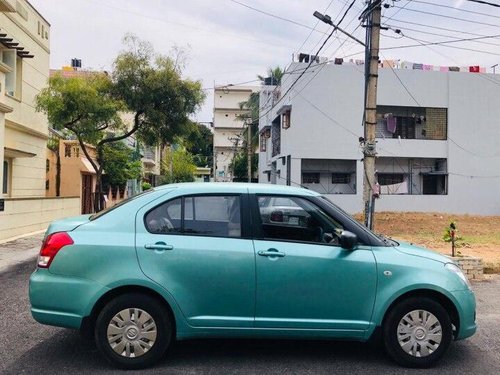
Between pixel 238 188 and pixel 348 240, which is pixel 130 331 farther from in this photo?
pixel 348 240

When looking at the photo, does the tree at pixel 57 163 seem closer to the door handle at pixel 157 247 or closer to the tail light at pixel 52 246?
the tail light at pixel 52 246

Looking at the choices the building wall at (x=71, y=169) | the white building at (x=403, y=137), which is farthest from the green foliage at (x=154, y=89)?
the white building at (x=403, y=137)

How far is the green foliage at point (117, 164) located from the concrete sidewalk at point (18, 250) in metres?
15.6

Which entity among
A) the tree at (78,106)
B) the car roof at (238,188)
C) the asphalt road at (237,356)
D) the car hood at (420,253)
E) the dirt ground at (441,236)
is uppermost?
the tree at (78,106)

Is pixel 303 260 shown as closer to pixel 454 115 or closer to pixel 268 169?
pixel 454 115

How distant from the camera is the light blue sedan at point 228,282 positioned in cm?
443

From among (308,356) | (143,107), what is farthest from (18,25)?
(308,356)

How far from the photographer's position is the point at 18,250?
12359 millimetres

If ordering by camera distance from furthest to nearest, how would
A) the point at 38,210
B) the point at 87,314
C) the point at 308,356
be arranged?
the point at 38,210 → the point at 308,356 → the point at 87,314

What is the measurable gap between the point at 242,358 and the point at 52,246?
203 centimetres

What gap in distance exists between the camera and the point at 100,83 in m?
19.2

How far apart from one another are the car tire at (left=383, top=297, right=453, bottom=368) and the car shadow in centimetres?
12

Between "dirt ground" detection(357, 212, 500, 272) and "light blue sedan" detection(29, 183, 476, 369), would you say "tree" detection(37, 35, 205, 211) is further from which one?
"light blue sedan" detection(29, 183, 476, 369)

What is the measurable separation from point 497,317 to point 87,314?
5177 mm
